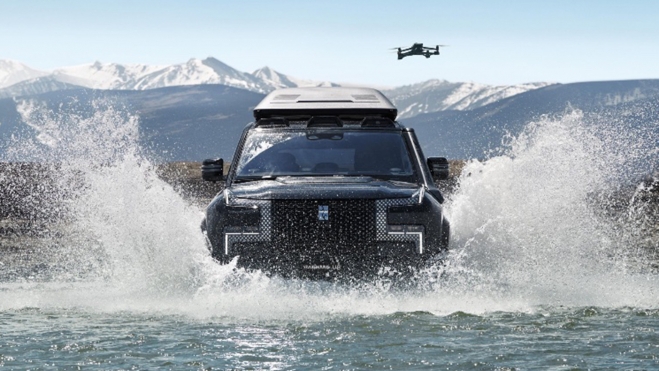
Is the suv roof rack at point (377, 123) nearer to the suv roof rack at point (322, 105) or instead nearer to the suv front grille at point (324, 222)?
the suv roof rack at point (322, 105)

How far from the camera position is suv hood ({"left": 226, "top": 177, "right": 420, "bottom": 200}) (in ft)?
31.0

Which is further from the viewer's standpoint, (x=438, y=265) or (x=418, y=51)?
(x=418, y=51)

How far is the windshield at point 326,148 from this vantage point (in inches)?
428

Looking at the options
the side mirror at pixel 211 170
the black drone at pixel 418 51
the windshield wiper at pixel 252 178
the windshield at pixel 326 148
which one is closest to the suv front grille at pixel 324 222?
the windshield wiper at pixel 252 178

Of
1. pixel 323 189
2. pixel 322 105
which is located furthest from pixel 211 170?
pixel 323 189

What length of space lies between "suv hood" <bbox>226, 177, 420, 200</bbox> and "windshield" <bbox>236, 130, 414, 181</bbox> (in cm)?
53

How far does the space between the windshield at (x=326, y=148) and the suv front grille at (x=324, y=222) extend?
1346 millimetres

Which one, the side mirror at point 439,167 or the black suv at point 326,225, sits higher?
the side mirror at point 439,167

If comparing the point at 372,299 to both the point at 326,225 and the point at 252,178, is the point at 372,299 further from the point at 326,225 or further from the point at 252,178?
the point at 252,178

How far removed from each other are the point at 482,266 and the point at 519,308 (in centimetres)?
220

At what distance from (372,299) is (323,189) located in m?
1.05

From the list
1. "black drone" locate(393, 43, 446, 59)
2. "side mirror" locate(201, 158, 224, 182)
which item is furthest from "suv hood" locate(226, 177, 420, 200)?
"black drone" locate(393, 43, 446, 59)

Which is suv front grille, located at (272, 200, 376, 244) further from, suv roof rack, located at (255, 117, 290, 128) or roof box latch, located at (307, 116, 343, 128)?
suv roof rack, located at (255, 117, 290, 128)

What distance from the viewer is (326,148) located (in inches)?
439
